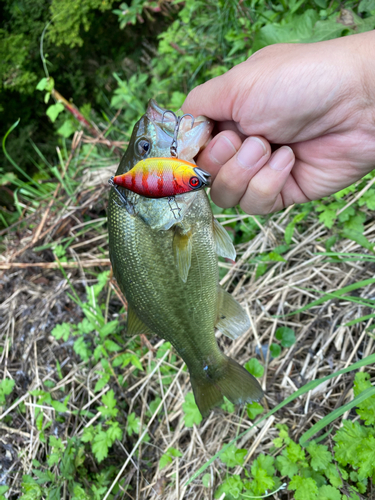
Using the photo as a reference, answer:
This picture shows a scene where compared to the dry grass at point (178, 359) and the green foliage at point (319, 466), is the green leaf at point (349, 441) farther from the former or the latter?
the dry grass at point (178, 359)

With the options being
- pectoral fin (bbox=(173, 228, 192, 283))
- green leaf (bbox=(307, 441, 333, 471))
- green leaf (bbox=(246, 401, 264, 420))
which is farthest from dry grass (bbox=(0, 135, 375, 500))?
pectoral fin (bbox=(173, 228, 192, 283))

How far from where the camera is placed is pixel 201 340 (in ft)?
5.67

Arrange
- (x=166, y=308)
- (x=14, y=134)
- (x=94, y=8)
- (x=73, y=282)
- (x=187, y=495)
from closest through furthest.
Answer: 1. (x=166, y=308)
2. (x=187, y=495)
3. (x=73, y=282)
4. (x=94, y=8)
5. (x=14, y=134)

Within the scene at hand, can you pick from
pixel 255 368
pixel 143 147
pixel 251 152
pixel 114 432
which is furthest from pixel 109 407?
pixel 251 152

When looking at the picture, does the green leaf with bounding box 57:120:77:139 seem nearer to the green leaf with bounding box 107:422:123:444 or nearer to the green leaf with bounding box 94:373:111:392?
the green leaf with bounding box 94:373:111:392

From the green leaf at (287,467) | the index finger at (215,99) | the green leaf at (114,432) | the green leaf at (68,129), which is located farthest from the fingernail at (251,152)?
the green leaf at (68,129)

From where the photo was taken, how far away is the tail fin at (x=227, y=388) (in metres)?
1.72

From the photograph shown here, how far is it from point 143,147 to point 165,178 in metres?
0.34

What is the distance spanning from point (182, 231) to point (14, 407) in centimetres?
227

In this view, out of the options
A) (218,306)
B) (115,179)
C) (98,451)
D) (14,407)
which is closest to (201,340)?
(218,306)

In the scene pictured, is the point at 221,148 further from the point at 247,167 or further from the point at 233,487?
the point at 233,487

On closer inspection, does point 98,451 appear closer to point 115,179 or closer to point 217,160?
point 115,179

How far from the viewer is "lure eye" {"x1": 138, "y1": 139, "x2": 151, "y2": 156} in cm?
142

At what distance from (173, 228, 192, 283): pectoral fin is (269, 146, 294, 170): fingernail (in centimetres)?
59
